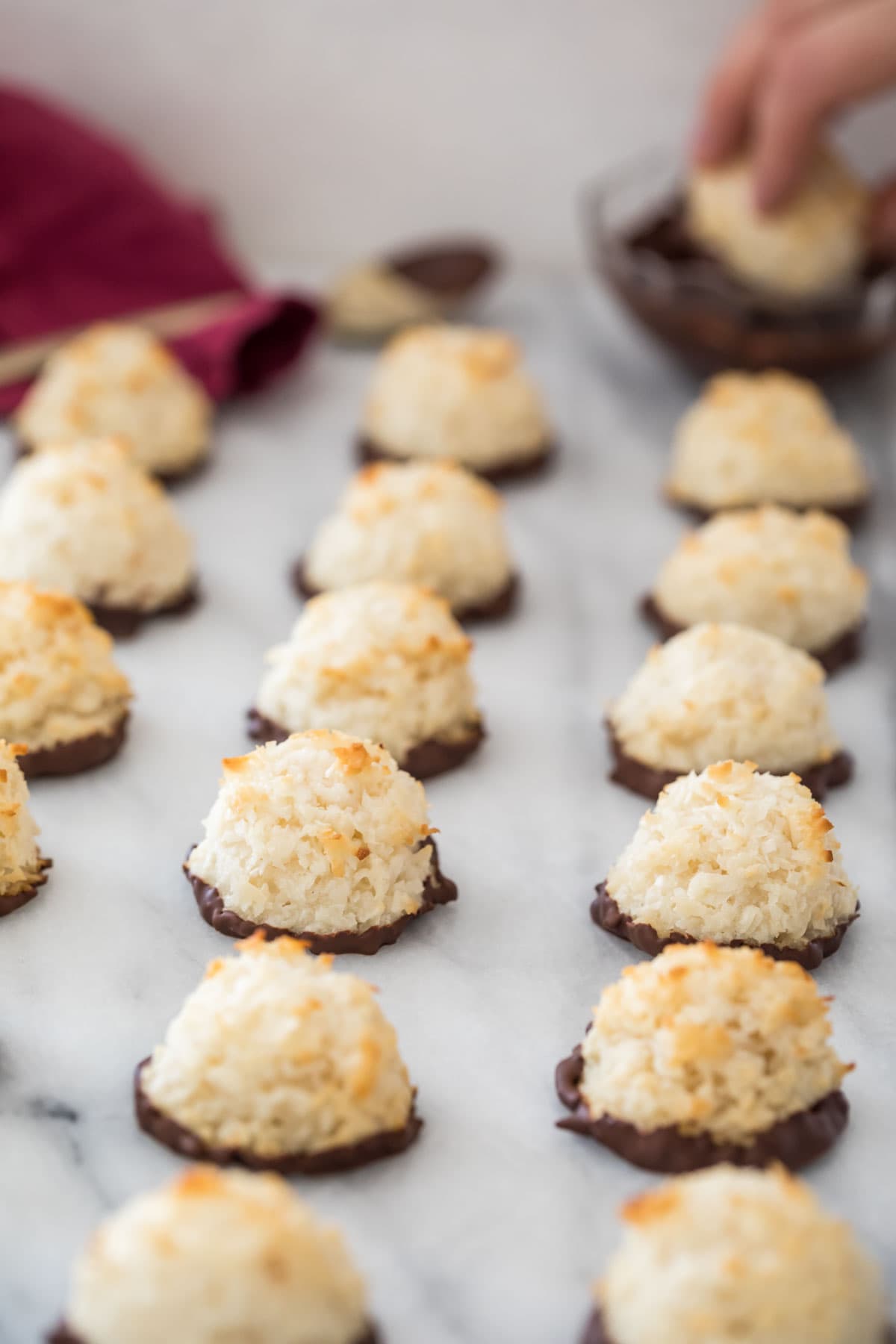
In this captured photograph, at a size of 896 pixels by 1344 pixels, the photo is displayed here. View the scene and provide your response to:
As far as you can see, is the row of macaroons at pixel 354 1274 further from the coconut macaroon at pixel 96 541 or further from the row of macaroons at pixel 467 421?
the row of macaroons at pixel 467 421

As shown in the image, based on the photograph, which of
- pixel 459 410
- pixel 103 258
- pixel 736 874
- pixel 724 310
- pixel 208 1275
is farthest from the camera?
pixel 103 258

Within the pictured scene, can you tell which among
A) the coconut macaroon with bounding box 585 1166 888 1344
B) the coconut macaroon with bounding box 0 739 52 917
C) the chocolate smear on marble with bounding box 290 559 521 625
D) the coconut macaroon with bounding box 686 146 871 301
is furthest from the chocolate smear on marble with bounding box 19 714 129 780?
the coconut macaroon with bounding box 686 146 871 301

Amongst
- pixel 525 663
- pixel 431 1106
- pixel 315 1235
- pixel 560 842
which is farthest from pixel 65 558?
pixel 315 1235

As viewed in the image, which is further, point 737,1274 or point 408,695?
point 408,695

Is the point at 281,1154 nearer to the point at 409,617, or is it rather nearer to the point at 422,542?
the point at 409,617

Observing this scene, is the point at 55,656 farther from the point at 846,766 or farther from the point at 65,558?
the point at 846,766

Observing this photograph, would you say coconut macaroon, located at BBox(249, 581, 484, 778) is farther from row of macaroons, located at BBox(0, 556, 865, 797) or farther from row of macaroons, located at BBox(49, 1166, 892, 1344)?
row of macaroons, located at BBox(49, 1166, 892, 1344)

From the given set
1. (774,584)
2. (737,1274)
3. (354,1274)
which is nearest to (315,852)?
(354,1274)
